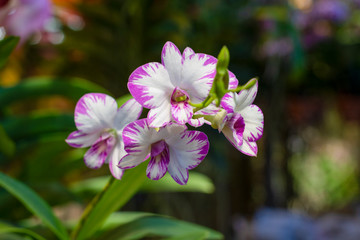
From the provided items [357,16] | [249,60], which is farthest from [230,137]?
[357,16]

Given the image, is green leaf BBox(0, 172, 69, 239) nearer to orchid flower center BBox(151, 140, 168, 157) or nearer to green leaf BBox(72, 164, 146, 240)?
green leaf BBox(72, 164, 146, 240)

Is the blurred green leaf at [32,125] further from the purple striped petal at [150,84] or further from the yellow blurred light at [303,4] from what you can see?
the yellow blurred light at [303,4]

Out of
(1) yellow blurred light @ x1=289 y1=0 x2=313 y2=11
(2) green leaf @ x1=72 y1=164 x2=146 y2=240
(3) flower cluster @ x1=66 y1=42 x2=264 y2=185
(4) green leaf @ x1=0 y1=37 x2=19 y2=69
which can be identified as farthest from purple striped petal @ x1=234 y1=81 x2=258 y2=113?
(1) yellow blurred light @ x1=289 y1=0 x2=313 y2=11

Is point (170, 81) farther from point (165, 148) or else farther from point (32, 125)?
point (32, 125)

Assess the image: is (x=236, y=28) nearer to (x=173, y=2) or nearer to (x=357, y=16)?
(x=173, y=2)

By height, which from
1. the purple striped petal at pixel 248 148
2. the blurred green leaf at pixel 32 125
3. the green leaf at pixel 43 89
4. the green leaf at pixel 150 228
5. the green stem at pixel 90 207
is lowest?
the green leaf at pixel 150 228

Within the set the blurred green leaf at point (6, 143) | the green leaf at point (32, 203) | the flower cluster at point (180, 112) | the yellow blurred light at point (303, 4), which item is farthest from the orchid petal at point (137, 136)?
the yellow blurred light at point (303, 4)

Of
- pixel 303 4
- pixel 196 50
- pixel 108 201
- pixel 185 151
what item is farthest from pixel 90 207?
pixel 303 4
